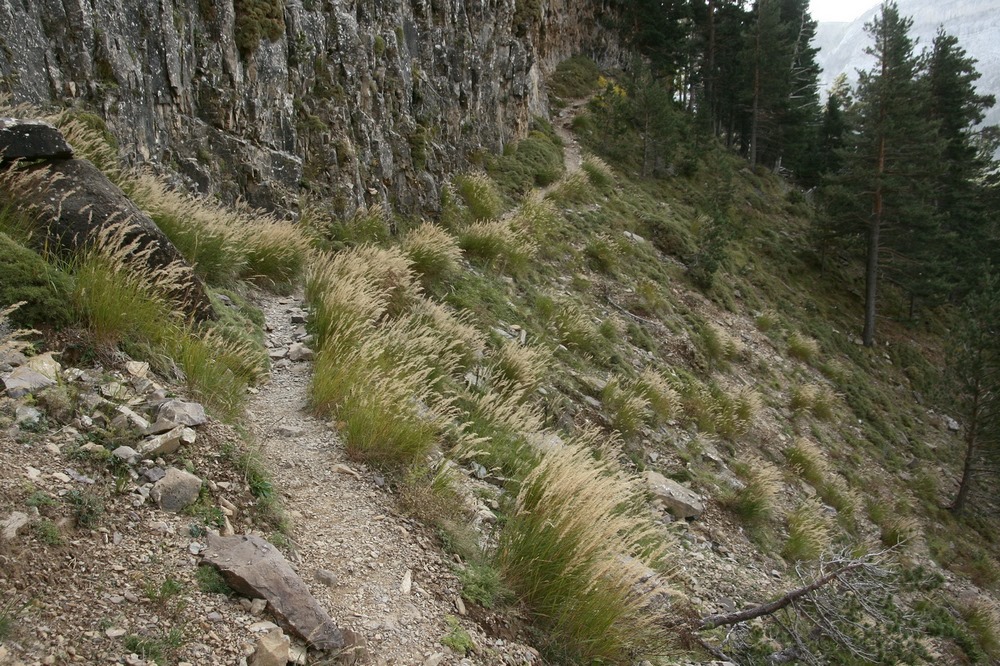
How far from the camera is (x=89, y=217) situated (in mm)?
4293

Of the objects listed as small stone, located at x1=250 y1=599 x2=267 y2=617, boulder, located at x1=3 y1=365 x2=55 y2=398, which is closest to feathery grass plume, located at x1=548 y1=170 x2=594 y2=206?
boulder, located at x1=3 y1=365 x2=55 y2=398

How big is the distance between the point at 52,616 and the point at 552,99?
3117 cm

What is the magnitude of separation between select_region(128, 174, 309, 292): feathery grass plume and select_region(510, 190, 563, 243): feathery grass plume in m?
6.47

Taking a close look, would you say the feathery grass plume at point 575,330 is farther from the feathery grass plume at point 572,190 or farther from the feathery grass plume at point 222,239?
the feathery grass plume at point 572,190

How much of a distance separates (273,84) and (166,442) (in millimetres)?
8028

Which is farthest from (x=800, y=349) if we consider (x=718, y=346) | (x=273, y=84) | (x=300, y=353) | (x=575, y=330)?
(x=300, y=353)

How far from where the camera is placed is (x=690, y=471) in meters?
8.59

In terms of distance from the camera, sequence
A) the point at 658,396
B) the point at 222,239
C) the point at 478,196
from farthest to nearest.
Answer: the point at 478,196, the point at 658,396, the point at 222,239

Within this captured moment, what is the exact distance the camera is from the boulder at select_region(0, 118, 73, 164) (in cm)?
439

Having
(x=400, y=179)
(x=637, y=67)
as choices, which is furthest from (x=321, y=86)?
(x=637, y=67)

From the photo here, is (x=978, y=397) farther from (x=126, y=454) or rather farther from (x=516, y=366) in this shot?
(x=126, y=454)

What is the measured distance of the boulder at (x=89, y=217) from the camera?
4.28 metres

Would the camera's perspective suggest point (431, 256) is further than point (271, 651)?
Yes

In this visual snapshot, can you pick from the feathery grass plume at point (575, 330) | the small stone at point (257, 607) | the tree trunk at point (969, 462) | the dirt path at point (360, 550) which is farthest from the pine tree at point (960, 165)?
the small stone at point (257, 607)
